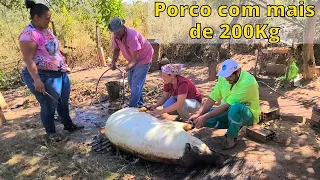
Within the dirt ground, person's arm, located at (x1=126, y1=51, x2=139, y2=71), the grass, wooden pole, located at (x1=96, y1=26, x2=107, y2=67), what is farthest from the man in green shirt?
wooden pole, located at (x1=96, y1=26, x2=107, y2=67)

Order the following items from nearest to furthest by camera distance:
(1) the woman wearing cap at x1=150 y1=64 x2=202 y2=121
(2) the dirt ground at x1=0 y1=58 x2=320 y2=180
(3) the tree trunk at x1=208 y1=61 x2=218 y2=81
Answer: (2) the dirt ground at x1=0 y1=58 x2=320 y2=180 → (1) the woman wearing cap at x1=150 y1=64 x2=202 y2=121 → (3) the tree trunk at x1=208 y1=61 x2=218 y2=81

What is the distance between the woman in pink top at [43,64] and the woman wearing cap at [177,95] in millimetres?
1277

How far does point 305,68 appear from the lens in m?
6.84

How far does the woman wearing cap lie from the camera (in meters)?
3.66

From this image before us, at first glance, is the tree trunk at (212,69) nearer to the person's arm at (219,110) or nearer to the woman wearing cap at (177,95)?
the woman wearing cap at (177,95)

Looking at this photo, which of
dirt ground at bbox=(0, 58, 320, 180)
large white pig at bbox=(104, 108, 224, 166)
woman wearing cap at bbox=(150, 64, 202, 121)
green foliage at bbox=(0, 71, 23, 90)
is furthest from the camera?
green foliage at bbox=(0, 71, 23, 90)

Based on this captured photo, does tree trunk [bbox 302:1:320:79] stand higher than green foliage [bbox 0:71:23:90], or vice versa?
tree trunk [bbox 302:1:320:79]

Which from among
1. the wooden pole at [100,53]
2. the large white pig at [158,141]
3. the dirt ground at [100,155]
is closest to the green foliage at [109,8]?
the wooden pole at [100,53]

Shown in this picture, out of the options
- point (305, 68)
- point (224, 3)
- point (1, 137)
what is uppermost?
point (224, 3)

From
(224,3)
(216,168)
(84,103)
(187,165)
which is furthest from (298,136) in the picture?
(224,3)

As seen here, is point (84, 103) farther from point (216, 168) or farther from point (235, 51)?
point (235, 51)

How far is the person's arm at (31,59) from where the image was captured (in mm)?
3223

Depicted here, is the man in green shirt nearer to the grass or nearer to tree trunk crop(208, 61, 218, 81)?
the grass

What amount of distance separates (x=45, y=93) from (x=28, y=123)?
5.93 ft
